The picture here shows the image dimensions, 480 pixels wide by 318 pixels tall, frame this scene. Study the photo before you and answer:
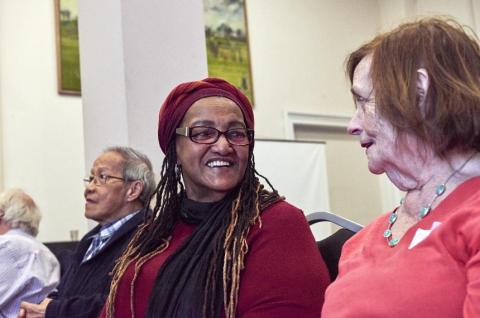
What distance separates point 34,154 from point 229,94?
296 centimetres

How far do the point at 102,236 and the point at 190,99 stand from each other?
2.90ft

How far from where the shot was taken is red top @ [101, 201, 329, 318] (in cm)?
171

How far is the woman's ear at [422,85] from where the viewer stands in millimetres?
1206

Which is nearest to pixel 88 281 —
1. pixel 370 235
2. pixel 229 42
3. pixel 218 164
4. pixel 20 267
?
pixel 20 267

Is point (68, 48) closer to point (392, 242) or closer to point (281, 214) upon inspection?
point (281, 214)

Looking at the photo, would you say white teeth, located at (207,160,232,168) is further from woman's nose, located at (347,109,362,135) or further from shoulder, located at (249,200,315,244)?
woman's nose, located at (347,109,362,135)

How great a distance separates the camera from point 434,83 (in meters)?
1.20

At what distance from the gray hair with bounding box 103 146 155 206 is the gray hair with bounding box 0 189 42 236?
31.1 inches

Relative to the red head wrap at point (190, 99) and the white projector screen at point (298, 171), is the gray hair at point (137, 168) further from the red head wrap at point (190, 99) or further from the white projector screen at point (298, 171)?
the white projector screen at point (298, 171)

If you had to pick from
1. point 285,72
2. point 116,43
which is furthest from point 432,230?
point 285,72

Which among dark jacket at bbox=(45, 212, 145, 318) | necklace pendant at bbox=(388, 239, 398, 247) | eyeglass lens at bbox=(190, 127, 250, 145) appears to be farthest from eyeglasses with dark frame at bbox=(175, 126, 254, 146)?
necklace pendant at bbox=(388, 239, 398, 247)

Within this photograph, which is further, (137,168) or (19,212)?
(19,212)

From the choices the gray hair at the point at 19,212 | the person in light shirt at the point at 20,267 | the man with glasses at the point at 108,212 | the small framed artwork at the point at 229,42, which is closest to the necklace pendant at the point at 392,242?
the man with glasses at the point at 108,212

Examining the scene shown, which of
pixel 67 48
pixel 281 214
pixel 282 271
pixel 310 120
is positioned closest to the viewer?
pixel 282 271
